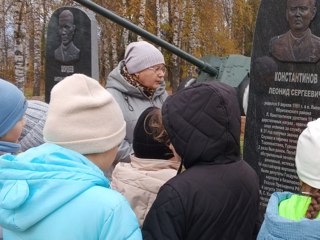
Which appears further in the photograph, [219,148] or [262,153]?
[262,153]

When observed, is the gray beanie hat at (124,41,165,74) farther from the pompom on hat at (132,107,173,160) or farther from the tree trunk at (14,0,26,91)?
the tree trunk at (14,0,26,91)

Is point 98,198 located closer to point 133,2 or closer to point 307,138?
point 307,138

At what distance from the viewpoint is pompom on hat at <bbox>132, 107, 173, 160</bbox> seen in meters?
2.37

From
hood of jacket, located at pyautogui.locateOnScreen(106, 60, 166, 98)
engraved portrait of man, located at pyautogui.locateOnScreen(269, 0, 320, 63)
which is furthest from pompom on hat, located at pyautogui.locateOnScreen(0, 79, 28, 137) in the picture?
engraved portrait of man, located at pyautogui.locateOnScreen(269, 0, 320, 63)

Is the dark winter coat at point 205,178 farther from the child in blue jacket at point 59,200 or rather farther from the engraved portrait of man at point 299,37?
the engraved portrait of man at point 299,37

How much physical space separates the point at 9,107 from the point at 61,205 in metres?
0.70

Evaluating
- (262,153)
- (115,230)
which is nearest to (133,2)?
(262,153)

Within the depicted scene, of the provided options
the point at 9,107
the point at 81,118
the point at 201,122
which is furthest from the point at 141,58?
the point at 81,118

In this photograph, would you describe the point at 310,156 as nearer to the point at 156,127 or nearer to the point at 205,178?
the point at 205,178

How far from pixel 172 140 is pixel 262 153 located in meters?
1.78

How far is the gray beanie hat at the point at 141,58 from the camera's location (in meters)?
3.54

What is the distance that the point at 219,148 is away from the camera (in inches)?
79.3

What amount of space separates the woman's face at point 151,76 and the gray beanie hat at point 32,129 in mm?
1157

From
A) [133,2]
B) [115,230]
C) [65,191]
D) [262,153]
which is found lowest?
[262,153]
